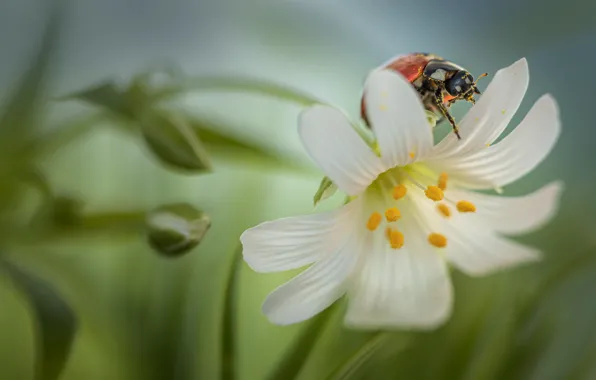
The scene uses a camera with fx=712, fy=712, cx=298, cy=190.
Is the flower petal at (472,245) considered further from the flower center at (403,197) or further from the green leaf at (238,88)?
the green leaf at (238,88)

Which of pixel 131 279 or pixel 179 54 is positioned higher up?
pixel 179 54

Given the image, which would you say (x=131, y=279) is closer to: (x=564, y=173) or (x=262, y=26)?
(x=262, y=26)

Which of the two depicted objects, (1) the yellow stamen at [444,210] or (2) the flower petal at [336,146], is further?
(1) the yellow stamen at [444,210]

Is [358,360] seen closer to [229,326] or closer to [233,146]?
[229,326]

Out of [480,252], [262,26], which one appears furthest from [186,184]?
[480,252]

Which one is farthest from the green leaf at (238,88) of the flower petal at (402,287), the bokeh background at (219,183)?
the flower petal at (402,287)

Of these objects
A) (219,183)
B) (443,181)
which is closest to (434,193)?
(443,181)
